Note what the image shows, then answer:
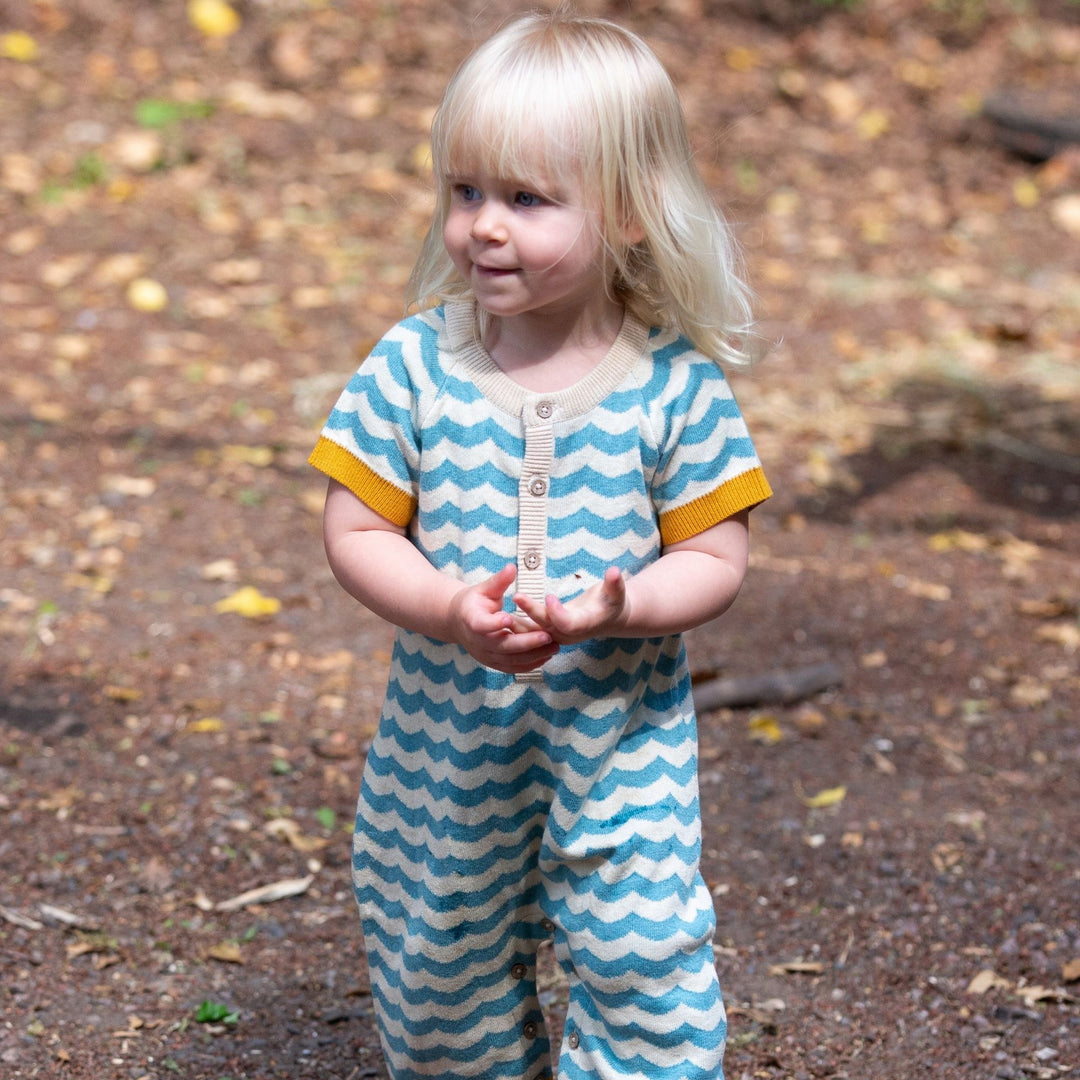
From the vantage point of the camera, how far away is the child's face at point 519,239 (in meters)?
1.71

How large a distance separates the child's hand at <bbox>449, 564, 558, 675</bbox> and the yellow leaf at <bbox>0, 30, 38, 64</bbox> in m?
6.86

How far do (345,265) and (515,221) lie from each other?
4.75 meters

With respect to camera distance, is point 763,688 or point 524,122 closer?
point 524,122

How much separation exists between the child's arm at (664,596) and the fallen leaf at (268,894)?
139 cm

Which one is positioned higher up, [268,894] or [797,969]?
[797,969]

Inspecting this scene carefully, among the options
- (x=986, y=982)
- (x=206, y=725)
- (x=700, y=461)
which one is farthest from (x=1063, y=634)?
(x=700, y=461)

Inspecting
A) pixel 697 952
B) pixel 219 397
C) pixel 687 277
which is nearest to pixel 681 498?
pixel 687 277

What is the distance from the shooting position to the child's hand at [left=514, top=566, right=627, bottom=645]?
1568 millimetres

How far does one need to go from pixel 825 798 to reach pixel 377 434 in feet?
5.84

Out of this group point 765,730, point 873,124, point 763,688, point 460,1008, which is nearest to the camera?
point 460,1008

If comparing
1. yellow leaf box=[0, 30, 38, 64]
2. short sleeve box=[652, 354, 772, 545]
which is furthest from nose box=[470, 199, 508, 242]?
yellow leaf box=[0, 30, 38, 64]

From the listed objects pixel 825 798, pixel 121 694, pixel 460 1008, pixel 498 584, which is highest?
pixel 498 584

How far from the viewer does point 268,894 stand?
2.87 metres

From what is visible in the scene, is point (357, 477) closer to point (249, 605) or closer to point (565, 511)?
point (565, 511)
